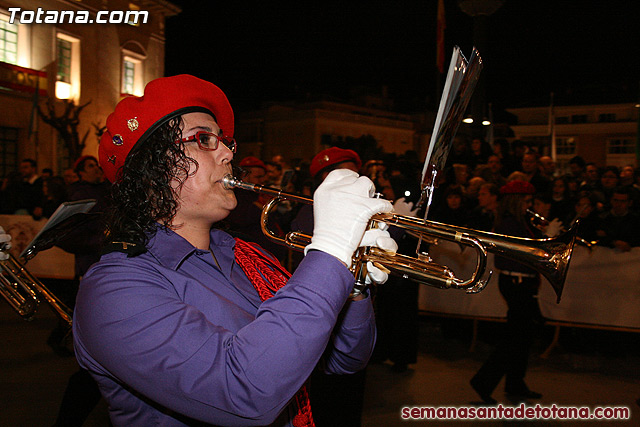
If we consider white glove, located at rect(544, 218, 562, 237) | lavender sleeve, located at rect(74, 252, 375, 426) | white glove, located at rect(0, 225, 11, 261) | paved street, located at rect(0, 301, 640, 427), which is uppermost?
lavender sleeve, located at rect(74, 252, 375, 426)

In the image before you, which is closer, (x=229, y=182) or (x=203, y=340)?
(x=203, y=340)

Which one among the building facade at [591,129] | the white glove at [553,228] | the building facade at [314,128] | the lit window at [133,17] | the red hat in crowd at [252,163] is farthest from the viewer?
the building facade at [314,128]

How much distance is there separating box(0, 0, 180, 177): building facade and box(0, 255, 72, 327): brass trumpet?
14.8 metres

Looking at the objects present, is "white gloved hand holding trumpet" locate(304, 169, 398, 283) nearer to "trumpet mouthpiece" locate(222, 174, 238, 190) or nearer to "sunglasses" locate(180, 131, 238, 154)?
"trumpet mouthpiece" locate(222, 174, 238, 190)

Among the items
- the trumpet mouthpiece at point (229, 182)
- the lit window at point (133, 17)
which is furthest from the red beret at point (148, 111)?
the lit window at point (133, 17)

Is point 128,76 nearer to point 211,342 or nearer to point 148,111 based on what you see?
point 148,111

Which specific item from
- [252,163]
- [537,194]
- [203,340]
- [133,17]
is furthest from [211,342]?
[133,17]

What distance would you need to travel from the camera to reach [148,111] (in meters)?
1.60

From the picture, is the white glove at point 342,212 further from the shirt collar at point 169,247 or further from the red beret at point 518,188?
the red beret at point 518,188

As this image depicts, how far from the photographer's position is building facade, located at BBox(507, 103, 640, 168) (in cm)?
3425

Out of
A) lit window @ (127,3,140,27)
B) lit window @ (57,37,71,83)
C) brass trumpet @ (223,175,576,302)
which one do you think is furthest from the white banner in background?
lit window @ (127,3,140,27)

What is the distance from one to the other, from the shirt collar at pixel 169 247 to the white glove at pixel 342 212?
1.38ft

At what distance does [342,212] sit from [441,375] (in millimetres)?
4531

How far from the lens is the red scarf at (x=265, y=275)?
1.68 metres
